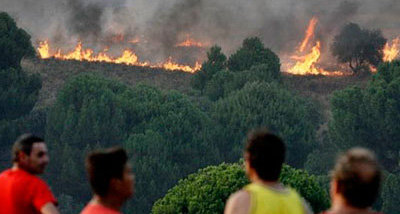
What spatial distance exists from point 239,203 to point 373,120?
6538cm

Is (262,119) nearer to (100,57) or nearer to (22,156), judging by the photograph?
(100,57)

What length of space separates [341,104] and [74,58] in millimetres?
50069

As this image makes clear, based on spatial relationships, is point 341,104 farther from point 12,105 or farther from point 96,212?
point 96,212

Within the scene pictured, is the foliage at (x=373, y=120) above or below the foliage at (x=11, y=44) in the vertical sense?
below

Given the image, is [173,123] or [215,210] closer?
[215,210]

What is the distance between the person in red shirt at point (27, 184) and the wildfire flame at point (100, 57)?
108986mm

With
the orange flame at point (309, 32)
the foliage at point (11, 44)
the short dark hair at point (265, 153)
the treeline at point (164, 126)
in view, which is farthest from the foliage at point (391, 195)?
the orange flame at point (309, 32)

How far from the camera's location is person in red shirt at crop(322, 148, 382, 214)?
26.8 feet

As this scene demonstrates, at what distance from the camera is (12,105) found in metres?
75.3

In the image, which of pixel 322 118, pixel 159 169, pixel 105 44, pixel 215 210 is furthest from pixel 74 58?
pixel 215 210

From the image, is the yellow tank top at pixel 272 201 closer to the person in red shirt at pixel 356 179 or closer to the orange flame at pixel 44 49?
the person in red shirt at pixel 356 179

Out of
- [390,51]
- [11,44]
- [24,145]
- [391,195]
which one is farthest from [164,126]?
[24,145]

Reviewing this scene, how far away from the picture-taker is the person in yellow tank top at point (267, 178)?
8.78m

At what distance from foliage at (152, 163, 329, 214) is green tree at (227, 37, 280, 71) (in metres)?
61.7
